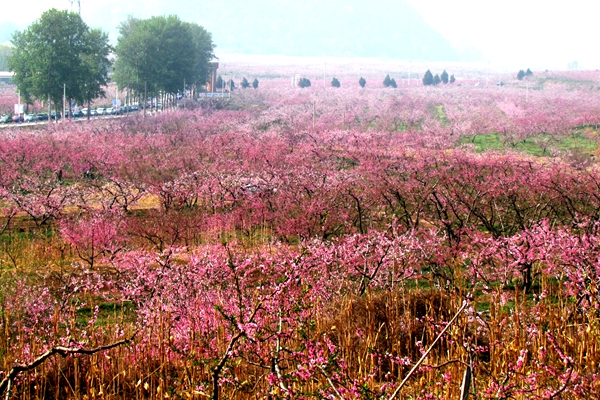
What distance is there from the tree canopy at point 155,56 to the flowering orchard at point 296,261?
8293 mm

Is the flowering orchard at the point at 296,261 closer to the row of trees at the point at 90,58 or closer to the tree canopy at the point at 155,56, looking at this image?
the row of trees at the point at 90,58

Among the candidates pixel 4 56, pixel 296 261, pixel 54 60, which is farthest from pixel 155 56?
pixel 4 56

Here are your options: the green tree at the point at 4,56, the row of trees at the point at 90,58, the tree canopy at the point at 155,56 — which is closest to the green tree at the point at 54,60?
the row of trees at the point at 90,58

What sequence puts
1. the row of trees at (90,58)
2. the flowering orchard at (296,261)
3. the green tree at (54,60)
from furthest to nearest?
the row of trees at (90,58) → the green tree at (54,60) → the flowering orchard at (296,261)

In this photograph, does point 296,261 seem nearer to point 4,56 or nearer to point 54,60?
point 54,60

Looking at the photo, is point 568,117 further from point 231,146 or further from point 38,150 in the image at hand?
point 38,150

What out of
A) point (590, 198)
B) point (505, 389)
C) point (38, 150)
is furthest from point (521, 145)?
point (505, 389)

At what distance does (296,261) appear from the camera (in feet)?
18.0

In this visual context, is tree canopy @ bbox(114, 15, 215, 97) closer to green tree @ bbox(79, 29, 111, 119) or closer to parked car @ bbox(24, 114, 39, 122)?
green tree @ bbox(79, 29, 111, 119)

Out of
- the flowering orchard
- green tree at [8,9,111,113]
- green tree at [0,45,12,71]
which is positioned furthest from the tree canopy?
green tree at [0,45,12,71]

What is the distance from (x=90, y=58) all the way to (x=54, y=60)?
10.2 ft

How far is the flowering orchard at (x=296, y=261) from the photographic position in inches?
231

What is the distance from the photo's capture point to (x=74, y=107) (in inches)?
2448

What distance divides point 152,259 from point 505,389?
924 cm
